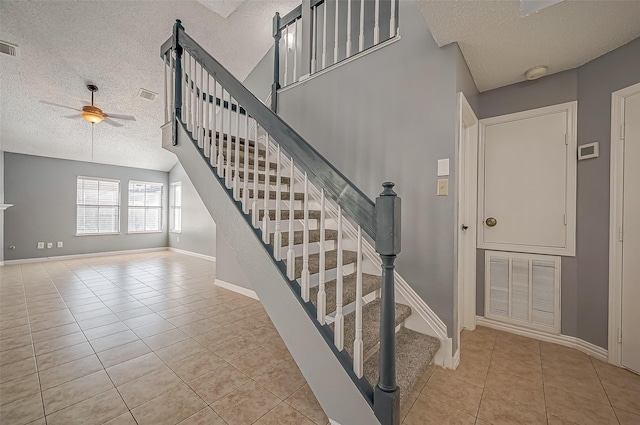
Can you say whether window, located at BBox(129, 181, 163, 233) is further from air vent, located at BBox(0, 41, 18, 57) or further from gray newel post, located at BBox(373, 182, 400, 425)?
gray newel post, located at BBox(373, 182, 400, 425)

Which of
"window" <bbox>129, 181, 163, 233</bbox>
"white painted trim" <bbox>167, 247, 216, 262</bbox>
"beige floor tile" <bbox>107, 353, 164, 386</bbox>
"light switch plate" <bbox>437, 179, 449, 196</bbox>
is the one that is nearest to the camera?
"beige floor tile" <bbox>107, 353, 164, 386</bbox>

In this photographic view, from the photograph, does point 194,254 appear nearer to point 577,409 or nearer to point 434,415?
point 434,415

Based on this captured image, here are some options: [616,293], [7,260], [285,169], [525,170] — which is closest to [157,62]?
[285,169]

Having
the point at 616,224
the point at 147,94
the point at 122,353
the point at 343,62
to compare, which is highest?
the point at 147,94

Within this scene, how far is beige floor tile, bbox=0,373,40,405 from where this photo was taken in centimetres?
160

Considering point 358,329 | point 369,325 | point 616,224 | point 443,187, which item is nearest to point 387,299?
point 358,329

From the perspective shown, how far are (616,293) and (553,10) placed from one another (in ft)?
6.90

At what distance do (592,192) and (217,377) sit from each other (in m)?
3.31

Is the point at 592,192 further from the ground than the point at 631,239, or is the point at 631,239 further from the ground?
the point at 592,192

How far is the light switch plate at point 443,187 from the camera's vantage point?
6.53 feet

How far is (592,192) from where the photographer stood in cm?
218

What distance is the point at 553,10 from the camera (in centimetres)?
161

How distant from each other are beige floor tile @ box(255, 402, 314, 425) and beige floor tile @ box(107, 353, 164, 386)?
3.35 feet

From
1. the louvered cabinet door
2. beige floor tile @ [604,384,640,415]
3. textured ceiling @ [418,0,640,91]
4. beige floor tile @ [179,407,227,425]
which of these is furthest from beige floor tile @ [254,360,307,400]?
textured ceiling @ [418,0,640,91]
